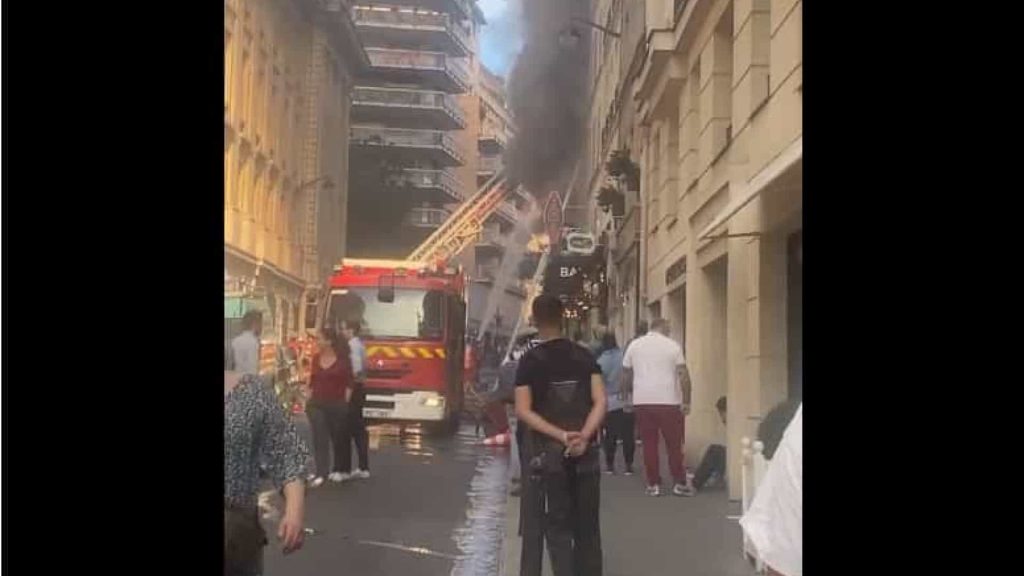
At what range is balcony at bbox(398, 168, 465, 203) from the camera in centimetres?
265

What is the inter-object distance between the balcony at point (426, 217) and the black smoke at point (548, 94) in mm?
184

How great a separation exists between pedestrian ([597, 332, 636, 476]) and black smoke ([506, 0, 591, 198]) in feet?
1.35

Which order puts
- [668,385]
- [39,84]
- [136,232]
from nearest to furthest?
[668,385]
[136,232]
[39,84]

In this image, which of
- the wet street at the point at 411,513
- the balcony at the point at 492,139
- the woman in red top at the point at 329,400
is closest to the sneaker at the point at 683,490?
the wet street at the point at 411,513

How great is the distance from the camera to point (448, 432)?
8.50 ft

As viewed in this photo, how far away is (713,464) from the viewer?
2.48m

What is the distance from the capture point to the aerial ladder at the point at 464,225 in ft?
8.45

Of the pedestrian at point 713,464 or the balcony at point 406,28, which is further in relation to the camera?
the balcony at point 406,28

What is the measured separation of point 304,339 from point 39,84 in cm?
98

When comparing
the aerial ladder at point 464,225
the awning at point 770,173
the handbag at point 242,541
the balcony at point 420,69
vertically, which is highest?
the balcony at point 420,69

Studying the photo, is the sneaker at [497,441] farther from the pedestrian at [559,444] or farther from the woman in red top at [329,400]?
the woman in red top at [329,400]

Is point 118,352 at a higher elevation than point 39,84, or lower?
lower
